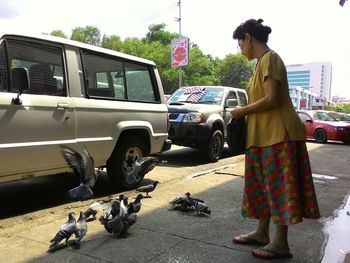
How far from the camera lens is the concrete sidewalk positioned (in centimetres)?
392

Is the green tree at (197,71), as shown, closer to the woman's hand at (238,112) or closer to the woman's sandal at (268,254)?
the woman's hand at (238,112)

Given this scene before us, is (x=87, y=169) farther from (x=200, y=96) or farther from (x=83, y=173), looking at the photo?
(x=200, y=96)

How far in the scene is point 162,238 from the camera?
14.5 ft

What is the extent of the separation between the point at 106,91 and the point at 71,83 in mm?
713

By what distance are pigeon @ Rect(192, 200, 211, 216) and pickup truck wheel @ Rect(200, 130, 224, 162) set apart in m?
4.56

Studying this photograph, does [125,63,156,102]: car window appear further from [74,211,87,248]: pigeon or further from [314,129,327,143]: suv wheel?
[314,129,327,143]: suv wheel

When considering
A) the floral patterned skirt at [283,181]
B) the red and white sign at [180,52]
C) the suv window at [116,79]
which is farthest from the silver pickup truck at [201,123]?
the red and white sign at [180,52]

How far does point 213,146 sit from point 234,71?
5407 cm

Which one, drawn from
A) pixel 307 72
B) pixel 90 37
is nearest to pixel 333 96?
pixel 307 72

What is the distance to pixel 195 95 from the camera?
10.9 m

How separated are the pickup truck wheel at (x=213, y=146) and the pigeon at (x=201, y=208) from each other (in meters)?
4.56

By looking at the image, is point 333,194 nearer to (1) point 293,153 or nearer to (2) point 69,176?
(1) point 293,153

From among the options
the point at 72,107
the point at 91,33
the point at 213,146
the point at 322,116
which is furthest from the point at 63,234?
the point at 91,33

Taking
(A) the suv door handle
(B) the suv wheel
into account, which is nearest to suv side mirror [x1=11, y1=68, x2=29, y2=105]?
(A) the suv door handle
